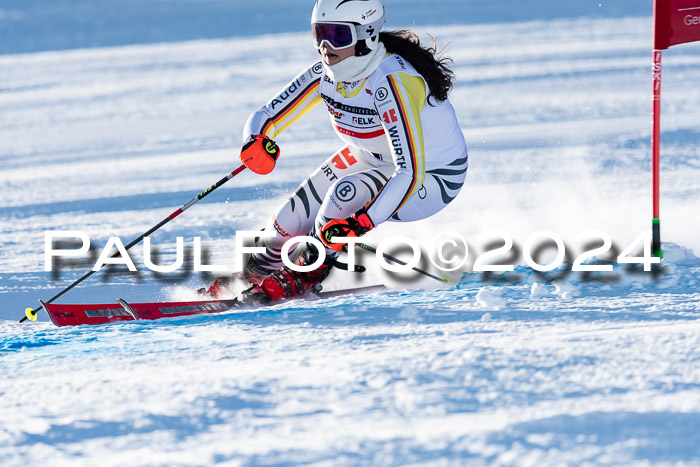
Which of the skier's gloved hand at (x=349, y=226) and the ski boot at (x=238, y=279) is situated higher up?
the skier's gloved hand at (x=349, y=226)

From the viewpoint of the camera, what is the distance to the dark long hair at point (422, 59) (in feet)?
16.0

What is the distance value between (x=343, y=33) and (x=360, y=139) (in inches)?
24.6

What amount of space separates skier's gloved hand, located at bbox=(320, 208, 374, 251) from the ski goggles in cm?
81

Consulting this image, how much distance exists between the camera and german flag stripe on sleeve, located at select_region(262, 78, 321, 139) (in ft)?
17.5

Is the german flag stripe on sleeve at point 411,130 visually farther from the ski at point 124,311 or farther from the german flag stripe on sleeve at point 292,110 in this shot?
the ski at point 124,311

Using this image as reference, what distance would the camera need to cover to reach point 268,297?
5113 millimetres

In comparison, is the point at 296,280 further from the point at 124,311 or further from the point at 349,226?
the point at 124,311

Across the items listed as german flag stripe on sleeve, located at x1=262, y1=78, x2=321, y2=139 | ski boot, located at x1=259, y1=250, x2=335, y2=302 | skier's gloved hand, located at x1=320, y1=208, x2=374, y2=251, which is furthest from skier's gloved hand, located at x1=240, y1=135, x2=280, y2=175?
skier's gloved hand, located at x1=320, y1=208, x2=374, y2=251

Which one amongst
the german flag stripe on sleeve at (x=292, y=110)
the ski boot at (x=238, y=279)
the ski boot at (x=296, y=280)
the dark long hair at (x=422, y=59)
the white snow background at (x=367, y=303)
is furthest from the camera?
the ski boot at (x=238, y=279)

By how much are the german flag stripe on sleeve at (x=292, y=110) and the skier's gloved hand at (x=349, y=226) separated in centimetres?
93

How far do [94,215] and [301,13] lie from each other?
33.5 feet

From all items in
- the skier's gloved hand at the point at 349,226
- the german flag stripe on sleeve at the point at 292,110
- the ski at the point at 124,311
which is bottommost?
the ski at the point at 124,311

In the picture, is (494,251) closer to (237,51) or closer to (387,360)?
(387,360)

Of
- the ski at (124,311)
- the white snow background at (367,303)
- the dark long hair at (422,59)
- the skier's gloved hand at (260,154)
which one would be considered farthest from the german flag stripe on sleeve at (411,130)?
the ski at (124,311)
